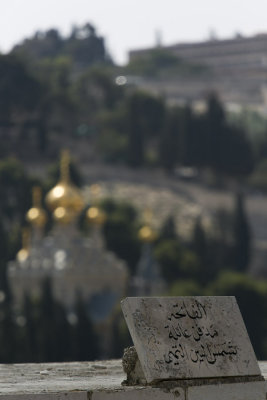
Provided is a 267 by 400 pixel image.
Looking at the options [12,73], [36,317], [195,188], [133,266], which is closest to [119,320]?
[36,317]

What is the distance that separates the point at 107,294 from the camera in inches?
3593

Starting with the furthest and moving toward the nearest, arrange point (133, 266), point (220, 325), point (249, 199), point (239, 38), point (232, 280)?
point (239, 38) → point (249, 199) → point (133, 266) → point (232, 280) → point (220, 325)

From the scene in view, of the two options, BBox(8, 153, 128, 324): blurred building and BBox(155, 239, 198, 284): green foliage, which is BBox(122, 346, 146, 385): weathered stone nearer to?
BBox(8, 153, 128, 324): blurred building

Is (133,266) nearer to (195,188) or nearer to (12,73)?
(195,188)

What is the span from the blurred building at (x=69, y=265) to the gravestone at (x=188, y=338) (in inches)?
2854

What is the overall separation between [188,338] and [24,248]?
262ft

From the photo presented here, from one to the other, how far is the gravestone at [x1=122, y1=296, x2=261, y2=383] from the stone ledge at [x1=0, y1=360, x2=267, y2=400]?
108 millimetres

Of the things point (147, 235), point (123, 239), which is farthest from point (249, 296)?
point (123, 239)

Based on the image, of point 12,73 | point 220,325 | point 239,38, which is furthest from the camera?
point 239,38

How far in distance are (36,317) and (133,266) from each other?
2032 centimetres

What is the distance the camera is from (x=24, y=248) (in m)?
94.4

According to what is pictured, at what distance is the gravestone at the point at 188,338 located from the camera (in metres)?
14.5

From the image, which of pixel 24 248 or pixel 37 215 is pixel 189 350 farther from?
pixel 37 215

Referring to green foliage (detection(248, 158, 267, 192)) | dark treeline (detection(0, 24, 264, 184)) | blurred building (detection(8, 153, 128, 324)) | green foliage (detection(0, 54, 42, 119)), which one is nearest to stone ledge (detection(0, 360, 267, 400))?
blurred building (detection(8, 153, 128, 324))
